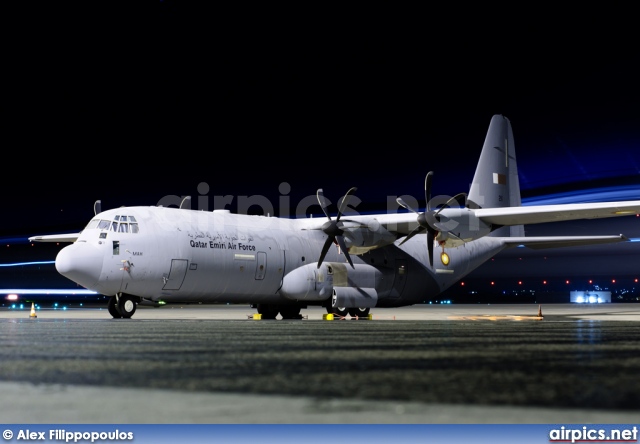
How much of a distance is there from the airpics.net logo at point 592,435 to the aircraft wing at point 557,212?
80.6ft

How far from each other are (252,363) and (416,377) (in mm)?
1866

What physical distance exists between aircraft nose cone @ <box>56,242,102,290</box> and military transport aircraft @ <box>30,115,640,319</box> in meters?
0.03

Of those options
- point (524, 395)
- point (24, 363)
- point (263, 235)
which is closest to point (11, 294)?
point (263, 235)

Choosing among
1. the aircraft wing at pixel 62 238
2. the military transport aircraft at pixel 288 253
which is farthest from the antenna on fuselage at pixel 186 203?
the aircraft wing at pixel 62 238

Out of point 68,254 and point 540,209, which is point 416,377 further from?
point 540,209

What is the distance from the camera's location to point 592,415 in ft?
13.6

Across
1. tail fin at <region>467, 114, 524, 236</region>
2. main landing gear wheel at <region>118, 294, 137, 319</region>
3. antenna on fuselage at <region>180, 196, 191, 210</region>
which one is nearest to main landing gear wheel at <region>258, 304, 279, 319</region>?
antenna on fuselage at <region>180, 196, 191, 210</region>

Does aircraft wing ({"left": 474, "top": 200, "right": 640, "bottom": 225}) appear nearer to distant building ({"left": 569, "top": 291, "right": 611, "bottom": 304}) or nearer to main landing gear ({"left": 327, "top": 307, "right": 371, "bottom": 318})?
main landing gear ({"left": 327, "top": 307, "right": 371, "bottom": 318})

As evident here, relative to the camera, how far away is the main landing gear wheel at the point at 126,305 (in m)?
25.3

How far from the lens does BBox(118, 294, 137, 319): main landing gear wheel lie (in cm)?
2533

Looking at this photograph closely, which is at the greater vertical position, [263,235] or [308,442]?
[263,235]

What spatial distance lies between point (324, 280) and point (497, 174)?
1230cm

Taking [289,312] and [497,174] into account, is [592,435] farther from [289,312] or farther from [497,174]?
[497,174]

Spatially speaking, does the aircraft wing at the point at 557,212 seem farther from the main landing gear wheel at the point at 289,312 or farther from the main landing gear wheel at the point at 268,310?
the main landing gear wheel at the point at 268,310
